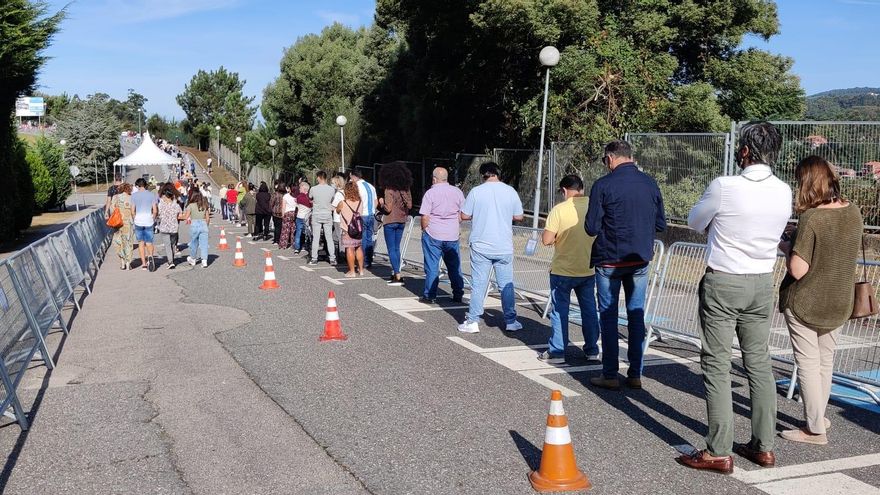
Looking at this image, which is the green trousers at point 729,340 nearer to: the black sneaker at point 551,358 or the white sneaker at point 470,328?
the black sneaker at point 551,358

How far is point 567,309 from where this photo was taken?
782cm

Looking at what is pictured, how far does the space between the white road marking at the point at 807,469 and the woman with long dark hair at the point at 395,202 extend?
8.72 metres

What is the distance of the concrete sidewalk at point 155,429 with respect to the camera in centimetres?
488

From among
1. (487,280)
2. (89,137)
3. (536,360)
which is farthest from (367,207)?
(89,137)

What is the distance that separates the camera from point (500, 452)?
5262 millimetres

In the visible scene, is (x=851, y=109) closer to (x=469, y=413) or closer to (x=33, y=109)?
(x=469, y=413)

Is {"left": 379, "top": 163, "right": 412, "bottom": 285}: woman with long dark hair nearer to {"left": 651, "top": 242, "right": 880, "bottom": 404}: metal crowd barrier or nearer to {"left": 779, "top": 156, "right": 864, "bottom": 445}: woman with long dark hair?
{"left": 651, "top": 242, "right": 880, "bottom": 404}: metal crowd barrier

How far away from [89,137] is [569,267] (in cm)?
7930

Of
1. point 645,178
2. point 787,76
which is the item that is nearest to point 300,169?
point 787,76

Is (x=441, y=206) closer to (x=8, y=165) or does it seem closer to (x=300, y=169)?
(x=8, y=165)

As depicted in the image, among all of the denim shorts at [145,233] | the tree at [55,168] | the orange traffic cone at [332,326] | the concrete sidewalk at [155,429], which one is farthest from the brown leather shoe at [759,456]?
the tree at [55,168]

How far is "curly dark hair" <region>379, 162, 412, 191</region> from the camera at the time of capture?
518 inches

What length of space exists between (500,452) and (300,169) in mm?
53352

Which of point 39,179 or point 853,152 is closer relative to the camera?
point 853,152
